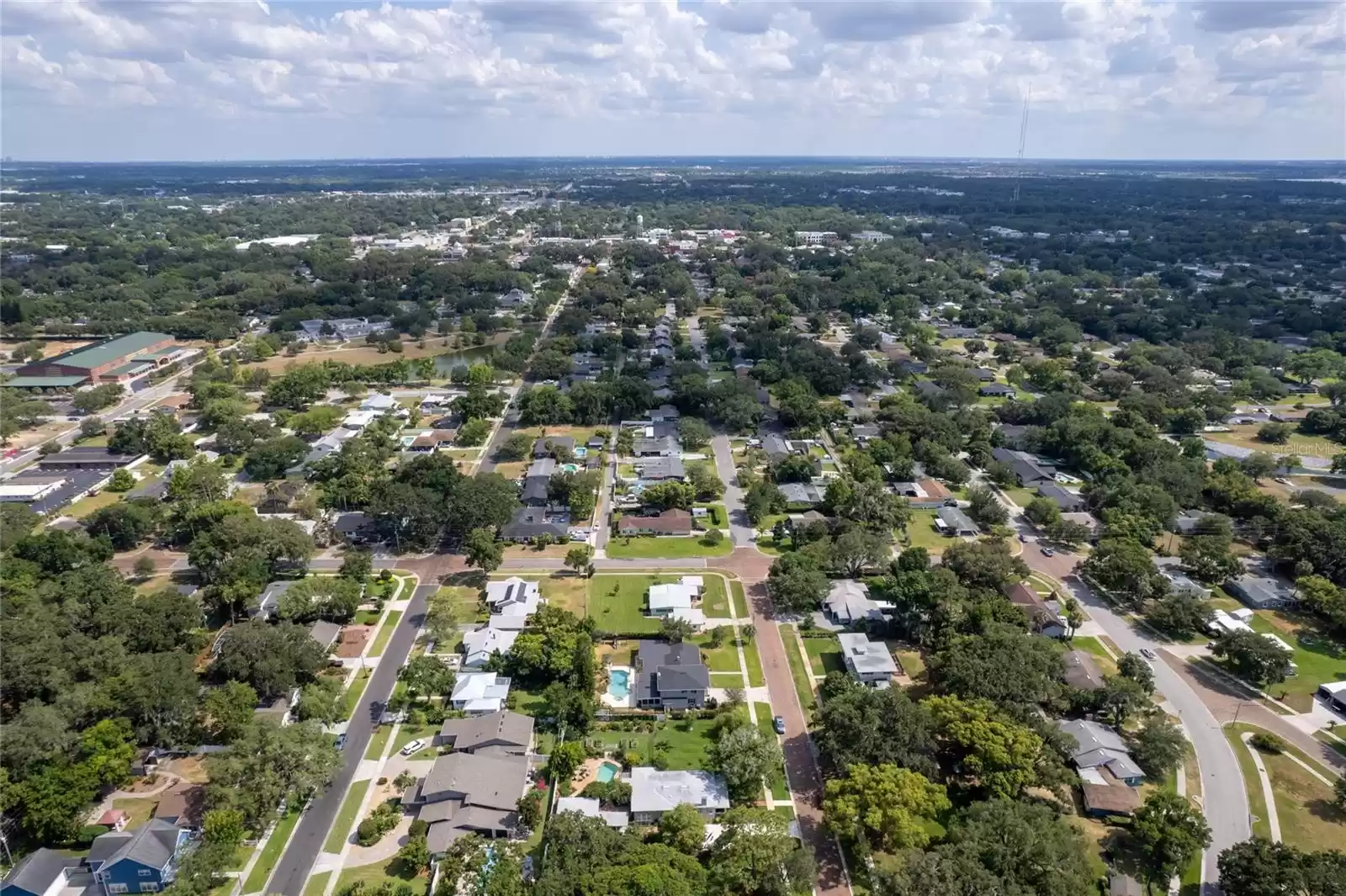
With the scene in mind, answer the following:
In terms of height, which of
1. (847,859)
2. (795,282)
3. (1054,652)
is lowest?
(847,859)

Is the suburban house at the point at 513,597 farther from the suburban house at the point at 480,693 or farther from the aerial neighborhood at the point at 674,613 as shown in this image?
the suburban house at the point at 480,693

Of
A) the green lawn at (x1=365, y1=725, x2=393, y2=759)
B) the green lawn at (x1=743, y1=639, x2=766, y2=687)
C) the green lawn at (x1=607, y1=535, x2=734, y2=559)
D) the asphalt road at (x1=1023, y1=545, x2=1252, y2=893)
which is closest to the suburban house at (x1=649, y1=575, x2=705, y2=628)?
the green lawn at (x1=743, y1=639, x2=766, y2=687)

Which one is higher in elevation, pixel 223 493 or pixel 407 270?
pixel 407 270

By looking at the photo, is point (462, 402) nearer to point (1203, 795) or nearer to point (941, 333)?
point (1203, 795)

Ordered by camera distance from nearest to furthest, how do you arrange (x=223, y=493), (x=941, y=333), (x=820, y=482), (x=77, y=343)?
1. (x=223, y=493)
2. (x=820, y=482)
3. (x=77, y=343)
4. (x=941, y=333)

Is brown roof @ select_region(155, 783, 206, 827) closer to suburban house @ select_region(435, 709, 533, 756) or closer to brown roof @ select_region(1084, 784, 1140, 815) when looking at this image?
suburban house @ select_region(435, 709, 533, 756)

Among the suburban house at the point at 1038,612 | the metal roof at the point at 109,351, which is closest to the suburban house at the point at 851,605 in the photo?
the suburban house at the point at 1038,612

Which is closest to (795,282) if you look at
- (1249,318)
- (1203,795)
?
(1249,318)
